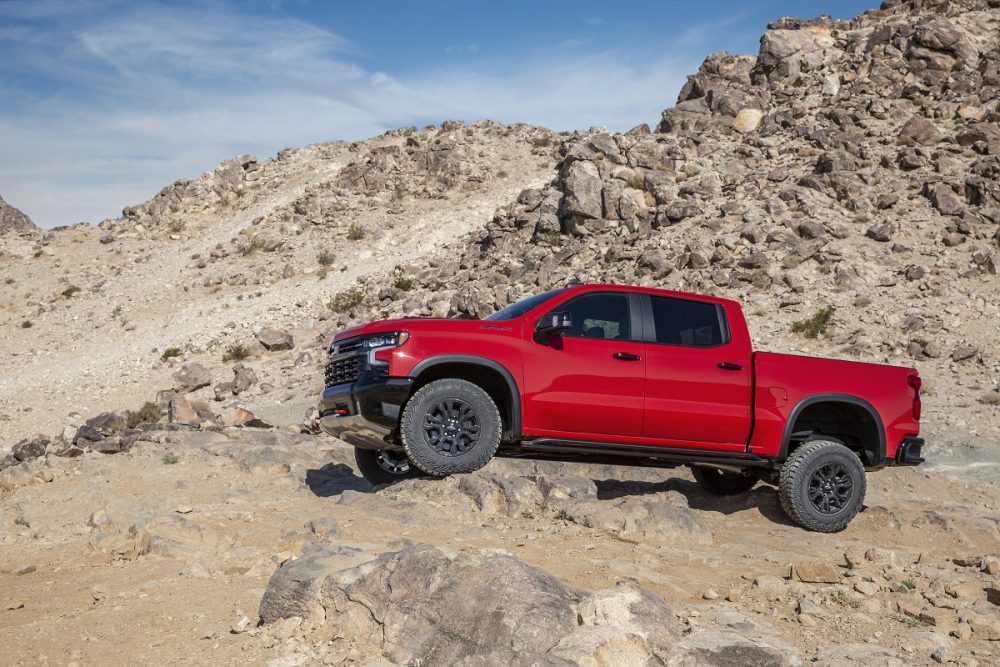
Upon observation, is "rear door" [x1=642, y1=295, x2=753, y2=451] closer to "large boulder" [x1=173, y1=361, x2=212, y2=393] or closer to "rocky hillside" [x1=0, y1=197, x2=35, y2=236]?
"large boulder" [x1=173, y1=361, x2=212, y2=393]

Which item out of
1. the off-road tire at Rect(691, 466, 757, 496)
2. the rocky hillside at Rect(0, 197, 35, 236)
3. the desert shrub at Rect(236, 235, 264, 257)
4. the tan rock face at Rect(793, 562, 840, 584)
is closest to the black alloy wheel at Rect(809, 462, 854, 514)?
the off-road tire at Rect(691, 466, 757, 496)

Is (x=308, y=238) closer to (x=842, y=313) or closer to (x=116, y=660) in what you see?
(x=842, y=313)

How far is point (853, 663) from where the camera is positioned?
16.7 ft

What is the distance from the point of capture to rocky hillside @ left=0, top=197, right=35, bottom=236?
47678mm

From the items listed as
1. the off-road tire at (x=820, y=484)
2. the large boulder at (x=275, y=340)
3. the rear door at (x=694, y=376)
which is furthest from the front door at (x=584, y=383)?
the large boulder at (x=275, y=340)

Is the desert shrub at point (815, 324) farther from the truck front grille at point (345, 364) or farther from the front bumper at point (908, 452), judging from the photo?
the truck front grille at point (345, 364)

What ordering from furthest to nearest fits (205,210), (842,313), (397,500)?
(205,210) → (842,313) → (397,500)

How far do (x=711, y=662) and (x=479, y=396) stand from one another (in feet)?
12.3

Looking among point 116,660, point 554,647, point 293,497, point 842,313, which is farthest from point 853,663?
point 842,313

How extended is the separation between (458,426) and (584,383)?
Answer: 128 centimetres

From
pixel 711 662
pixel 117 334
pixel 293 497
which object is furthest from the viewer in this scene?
pixel 117 334

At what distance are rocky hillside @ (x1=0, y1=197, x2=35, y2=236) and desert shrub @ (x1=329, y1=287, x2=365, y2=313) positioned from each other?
84.4 feet

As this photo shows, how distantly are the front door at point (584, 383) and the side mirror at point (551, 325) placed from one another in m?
0.09

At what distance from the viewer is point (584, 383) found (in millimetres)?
8219
